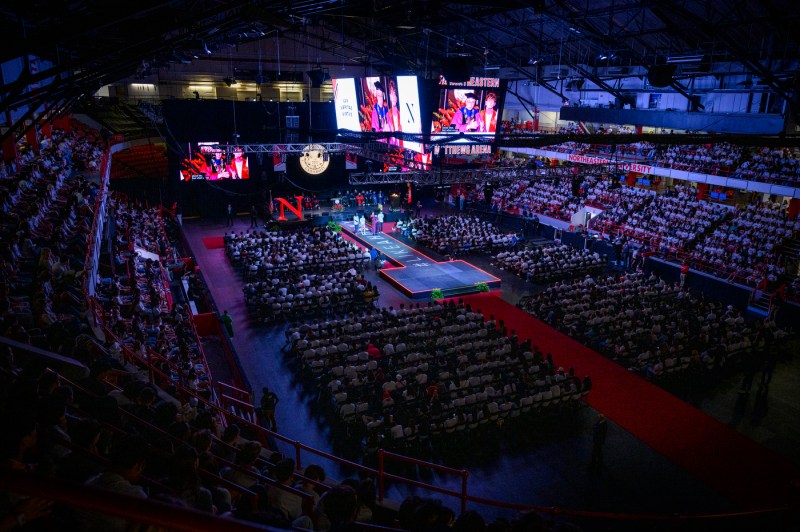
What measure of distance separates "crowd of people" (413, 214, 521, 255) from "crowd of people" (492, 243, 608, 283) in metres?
2.03

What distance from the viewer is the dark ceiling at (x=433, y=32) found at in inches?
361


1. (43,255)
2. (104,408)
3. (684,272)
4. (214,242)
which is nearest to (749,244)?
(684,272)

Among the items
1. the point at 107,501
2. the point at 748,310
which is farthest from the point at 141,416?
the point at 748,310

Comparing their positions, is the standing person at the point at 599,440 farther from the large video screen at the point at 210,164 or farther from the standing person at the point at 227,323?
the large video screen at the point at 210,164

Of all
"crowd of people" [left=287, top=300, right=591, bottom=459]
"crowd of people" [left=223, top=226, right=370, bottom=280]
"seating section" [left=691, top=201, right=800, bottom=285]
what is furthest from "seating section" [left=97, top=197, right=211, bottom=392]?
"seating section" [left=691, top=201, right=800, bottom=285]

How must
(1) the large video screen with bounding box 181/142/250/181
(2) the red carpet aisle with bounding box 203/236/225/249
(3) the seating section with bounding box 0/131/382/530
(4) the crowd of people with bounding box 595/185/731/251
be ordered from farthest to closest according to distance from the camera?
(1) the large video screen with bounding box 181/142/250/181
(2) the red carpet aisle with bounding box 203/236/225/249
(4) the crowd of people with bounding box 595/185/731/251
(3) the seating section with bounding box 0/131/382/530

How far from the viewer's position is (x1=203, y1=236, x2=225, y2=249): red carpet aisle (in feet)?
86.3

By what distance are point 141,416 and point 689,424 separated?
11620 mm

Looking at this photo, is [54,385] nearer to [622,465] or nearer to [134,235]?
[622,465]

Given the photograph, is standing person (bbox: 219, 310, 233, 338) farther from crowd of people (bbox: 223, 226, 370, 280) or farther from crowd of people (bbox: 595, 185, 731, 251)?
crowd of people (bbox: 595, 185, 731, 251)

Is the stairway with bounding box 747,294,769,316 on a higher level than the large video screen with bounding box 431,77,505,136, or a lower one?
lower

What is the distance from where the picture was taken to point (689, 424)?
12.0 metres

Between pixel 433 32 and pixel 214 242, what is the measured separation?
1505 centimetres


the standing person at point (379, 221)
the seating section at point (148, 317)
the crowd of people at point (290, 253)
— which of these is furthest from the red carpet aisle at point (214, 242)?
the standing person at point (379, 221)
